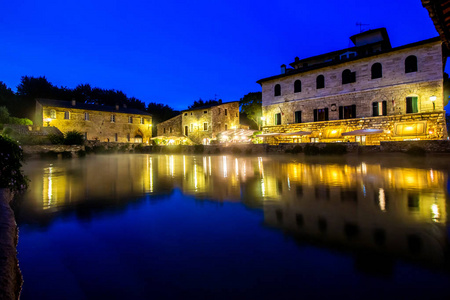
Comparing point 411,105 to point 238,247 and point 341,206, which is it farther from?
point 238,247

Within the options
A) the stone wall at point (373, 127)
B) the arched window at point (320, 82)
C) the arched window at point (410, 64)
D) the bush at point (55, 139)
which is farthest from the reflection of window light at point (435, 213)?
the bush at point (55, 139)

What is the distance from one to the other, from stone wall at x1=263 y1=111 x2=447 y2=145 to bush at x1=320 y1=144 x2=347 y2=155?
291 inches

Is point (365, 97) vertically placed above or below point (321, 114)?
above

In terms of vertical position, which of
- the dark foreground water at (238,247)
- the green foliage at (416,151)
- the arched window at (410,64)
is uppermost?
the arched window at (410,64)

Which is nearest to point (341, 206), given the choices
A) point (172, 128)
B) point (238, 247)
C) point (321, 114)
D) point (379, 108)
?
point (238, 247)

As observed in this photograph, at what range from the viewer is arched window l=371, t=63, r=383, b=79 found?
21.5m

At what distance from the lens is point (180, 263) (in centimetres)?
201

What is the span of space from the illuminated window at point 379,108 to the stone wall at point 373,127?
1.69 ft

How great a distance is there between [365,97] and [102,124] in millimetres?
39835

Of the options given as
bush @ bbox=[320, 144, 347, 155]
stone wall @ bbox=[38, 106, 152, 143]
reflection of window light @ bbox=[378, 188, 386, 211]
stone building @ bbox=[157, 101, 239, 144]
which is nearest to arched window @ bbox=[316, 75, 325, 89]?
bush @ bbox=[320, 144, 347, 155]

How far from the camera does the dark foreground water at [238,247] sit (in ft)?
5.50

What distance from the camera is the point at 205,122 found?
3891cm

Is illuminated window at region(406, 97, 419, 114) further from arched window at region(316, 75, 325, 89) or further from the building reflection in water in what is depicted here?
the building reflection in water

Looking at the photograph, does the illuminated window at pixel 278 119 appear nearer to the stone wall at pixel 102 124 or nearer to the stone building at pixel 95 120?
the stone wall at pixel 102 124
